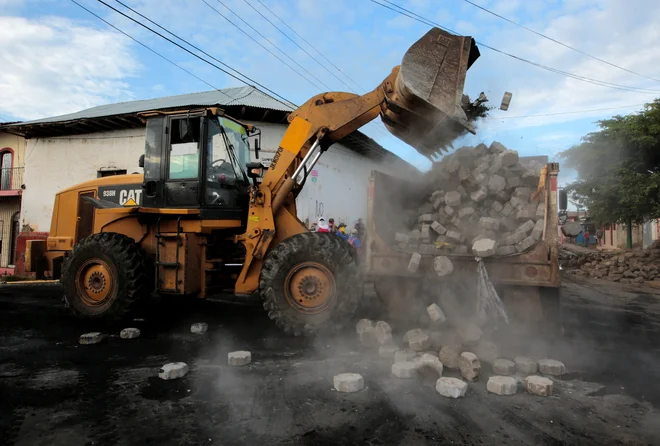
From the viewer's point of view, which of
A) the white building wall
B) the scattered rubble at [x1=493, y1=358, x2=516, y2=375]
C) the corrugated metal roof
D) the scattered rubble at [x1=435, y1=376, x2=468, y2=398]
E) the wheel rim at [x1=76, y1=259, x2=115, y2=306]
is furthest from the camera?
the white building wall

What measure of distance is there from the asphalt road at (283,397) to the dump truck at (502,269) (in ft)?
1.64

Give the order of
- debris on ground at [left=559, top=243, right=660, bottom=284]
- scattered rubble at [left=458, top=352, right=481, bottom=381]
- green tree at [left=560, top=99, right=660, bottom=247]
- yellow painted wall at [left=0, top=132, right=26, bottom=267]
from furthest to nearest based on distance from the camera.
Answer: yellow painted wall at [left=0, top=132, right=26, bottom=267] < green tree at [left=560, top=99, right=660, bottom=247] < debris on ground at [left=559, top=243, right=660, bottom=284] < scattered rubble at [left=458, top=352, right=481, bottom=381]

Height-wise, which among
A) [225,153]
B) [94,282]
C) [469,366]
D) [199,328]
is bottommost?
[199,328]

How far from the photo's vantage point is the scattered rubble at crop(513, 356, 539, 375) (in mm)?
4160

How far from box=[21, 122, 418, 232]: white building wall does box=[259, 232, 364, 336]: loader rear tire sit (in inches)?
418

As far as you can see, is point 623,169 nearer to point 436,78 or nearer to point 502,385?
point 436,78

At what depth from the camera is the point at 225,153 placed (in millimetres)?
6141

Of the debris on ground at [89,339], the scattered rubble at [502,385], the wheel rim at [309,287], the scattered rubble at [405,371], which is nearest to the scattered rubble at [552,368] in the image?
the scattered rubble at [502,385]

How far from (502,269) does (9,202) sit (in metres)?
25.5

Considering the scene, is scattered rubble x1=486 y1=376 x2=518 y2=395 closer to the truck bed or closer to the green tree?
the truck bed

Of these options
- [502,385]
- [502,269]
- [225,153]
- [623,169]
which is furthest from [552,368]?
[623,169]

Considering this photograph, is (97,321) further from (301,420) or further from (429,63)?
(429,63)

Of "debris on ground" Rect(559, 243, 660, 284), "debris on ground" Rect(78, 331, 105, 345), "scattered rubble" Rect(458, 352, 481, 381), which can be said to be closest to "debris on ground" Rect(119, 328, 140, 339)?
"debris on ground" Rect(78, 331, 105, 345)

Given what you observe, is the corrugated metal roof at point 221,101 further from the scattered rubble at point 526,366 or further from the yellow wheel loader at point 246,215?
the scattered rubble at point 526,366
